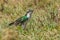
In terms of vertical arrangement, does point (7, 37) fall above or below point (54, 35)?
above

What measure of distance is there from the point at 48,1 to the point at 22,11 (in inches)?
33.0

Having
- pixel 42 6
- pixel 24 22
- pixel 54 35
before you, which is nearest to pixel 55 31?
pixel 54 35

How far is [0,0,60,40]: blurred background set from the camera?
7.21 m

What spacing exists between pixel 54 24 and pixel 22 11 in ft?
3.36

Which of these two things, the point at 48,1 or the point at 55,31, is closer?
the point at 55,31

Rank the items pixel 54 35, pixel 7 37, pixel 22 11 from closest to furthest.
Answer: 1. pixel 7 37
2. pixel 54 35
3. pixel 22 11

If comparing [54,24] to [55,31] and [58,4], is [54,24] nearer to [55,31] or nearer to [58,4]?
[55,31]

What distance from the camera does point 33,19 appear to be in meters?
7.99

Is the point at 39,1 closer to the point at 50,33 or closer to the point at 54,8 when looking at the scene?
the point at 54,8

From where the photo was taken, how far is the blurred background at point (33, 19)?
721 cm

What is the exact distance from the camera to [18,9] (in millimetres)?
8516

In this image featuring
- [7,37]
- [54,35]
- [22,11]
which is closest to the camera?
[7,37]

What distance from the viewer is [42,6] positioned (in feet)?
28.8

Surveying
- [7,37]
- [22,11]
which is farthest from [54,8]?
[7,37]
